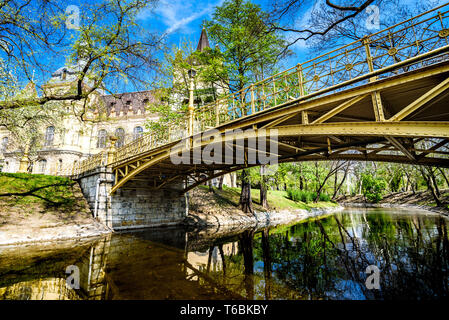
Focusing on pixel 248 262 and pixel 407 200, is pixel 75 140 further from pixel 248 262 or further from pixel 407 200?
pixel 407 200

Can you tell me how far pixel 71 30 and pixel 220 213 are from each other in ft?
43.9

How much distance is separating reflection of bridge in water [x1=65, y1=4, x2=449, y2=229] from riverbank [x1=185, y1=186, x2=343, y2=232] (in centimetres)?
206

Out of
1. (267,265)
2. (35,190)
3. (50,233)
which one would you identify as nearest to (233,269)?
(267,265)

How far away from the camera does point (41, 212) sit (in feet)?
35.9

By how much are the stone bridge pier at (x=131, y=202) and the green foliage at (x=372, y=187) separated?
33.2m

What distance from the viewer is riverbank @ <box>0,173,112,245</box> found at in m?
9.48

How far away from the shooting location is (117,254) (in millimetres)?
7594

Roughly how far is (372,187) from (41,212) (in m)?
42.2

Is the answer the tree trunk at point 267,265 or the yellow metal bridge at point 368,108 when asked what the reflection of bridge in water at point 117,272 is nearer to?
the tree trunk at point 267,265

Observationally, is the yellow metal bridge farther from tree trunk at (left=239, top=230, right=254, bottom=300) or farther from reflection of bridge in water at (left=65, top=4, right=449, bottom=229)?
tree trunk at (left=239, top=230, right=254, bottom=300)

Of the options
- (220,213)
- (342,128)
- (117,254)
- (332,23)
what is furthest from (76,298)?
(220,213)

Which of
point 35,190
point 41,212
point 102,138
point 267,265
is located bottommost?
point 267,265

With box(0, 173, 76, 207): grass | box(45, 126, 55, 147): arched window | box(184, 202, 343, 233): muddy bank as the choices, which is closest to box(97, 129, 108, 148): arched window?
box(45, 126, 55, 147): arched window
